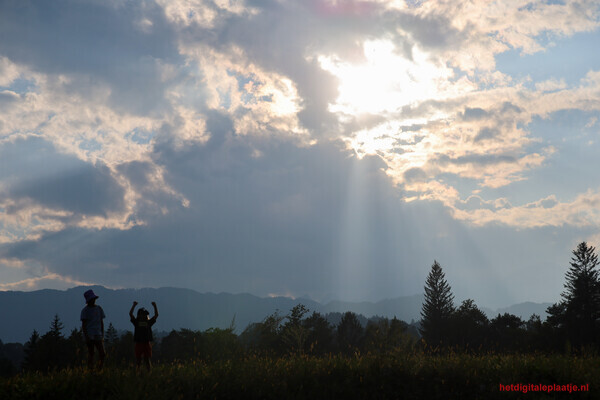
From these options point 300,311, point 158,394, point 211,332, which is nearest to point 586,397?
point 158,394

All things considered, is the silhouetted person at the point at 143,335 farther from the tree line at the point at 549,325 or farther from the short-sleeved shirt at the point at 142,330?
the tree line at the point at 549,325

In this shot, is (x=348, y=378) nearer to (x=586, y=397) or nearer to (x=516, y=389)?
(x=516, y=389)

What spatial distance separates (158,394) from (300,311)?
66.3 metres

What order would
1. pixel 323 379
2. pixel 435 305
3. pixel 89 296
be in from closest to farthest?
pixel 323 379 → pixel 89 296 → pixel 435 305

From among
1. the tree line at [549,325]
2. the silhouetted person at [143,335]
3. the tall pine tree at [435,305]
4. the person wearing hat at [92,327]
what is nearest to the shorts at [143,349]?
the silhouetted person at [143,335]

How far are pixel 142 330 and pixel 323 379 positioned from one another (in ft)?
17.9

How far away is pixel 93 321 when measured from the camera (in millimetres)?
12383

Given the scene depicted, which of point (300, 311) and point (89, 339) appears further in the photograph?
point (300, 311)

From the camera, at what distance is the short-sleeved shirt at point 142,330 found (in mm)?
12102

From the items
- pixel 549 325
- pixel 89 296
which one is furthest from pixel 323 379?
pixel 549 325

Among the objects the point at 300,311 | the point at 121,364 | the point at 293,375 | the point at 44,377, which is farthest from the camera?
the point at 300,311

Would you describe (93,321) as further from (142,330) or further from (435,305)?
(435,305)

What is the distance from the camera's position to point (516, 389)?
1037cm

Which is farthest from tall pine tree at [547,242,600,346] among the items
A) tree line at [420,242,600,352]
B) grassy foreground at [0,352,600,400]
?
grassy foreground at [0,352,600,400]
